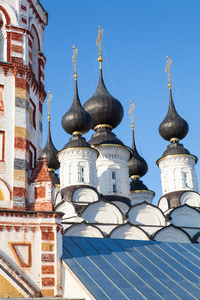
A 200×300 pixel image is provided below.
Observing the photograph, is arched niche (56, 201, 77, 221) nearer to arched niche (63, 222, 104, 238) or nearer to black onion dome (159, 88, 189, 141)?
arched niche (63, 222, 104, 238)

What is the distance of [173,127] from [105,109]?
310 centimetres

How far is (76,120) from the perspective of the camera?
21.7 metres

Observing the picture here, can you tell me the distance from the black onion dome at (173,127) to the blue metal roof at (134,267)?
41.0ft

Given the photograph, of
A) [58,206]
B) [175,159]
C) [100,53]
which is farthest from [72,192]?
[100,53]

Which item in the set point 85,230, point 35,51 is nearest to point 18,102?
point 35,51

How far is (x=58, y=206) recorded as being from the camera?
63.0 feet

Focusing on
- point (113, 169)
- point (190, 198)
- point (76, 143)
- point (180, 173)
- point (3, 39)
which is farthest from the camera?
point (180, 173)

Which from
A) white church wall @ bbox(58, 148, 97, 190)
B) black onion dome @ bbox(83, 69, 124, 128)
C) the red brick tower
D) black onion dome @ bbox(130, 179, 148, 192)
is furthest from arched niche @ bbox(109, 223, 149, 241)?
the red brick tower

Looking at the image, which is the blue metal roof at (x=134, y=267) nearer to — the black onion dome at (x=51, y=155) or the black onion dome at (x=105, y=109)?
the black onion dome at (x=105, y=109)

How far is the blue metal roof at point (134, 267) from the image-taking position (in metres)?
8.68

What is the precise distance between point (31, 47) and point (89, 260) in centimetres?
460

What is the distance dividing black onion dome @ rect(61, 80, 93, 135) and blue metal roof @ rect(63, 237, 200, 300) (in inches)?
436

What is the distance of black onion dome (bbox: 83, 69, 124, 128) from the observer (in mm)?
23547

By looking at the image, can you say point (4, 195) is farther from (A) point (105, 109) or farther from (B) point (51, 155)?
(B) point (51, 155)
